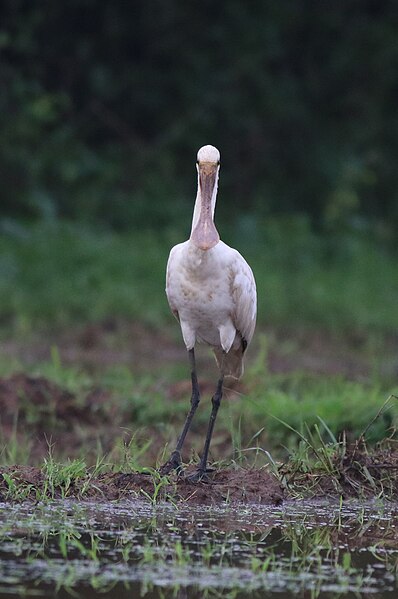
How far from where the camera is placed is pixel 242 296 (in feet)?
23.2

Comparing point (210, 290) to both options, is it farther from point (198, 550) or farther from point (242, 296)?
point (198, 550)

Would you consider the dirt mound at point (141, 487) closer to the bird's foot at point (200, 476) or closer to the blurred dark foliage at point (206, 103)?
the bird's foot at point (200, 476)

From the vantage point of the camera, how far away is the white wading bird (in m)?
6.91

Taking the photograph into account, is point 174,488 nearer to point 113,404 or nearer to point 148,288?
point 113,404

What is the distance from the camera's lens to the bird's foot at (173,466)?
21.9ft

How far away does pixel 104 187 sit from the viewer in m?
16.9

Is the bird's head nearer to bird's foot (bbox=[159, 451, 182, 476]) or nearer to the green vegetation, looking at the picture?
bird's foot (bbox=[159, 451, 182, 476])

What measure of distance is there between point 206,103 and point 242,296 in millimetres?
10611

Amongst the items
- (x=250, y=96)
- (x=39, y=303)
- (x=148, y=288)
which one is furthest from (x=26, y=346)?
(x=250, y=96)

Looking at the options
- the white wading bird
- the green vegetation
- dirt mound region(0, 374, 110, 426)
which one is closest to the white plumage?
the white wading bird

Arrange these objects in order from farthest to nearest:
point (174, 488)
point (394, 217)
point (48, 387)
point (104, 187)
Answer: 1. point (394, 217)
2. point (104, 187)
3. point (48, 387)
4. point (174, 488)

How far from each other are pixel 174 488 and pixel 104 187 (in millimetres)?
10742

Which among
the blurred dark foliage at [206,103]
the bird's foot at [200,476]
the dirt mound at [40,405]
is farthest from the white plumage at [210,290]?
the blurred dark foliage at [206,103]

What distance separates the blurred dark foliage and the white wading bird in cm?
928
